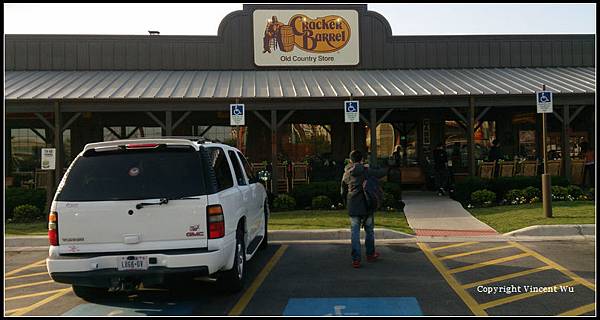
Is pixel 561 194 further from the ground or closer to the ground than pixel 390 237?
further from the ground

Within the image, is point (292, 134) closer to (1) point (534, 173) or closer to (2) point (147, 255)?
(1) point (534, 173)

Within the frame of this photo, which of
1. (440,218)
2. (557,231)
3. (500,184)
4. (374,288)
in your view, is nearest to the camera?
(374,288)

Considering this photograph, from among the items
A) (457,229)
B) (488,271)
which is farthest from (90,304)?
(457,229)

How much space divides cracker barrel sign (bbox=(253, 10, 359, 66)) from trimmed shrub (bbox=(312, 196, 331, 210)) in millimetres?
7450

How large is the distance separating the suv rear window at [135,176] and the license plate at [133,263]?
2.08ft

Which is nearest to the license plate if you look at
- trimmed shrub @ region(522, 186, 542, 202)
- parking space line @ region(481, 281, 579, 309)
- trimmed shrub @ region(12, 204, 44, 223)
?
parking space line @ region(481, 281, 579, 309)

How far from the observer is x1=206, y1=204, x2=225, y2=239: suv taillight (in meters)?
5.34

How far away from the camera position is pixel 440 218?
12070mm

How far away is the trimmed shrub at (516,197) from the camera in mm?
13688

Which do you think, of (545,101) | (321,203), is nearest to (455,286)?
(545,101)

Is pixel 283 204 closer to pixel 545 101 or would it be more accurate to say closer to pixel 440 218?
pixel 440 218

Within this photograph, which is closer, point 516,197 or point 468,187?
point 516,197

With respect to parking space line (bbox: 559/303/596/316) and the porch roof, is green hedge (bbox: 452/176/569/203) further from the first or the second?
parking space line (bbox: 559/303/596/316)

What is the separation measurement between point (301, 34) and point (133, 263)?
51.1ft
